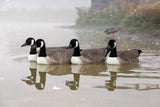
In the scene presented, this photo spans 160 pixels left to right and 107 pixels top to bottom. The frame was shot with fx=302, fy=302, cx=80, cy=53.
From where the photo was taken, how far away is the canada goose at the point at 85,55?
9406 mm

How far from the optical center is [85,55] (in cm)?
968

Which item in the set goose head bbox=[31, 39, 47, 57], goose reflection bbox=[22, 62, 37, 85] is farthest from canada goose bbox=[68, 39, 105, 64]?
goose reflection bbox=[22, 62, 37, 85]

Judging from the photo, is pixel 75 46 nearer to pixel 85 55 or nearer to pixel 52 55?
pixel 85 55

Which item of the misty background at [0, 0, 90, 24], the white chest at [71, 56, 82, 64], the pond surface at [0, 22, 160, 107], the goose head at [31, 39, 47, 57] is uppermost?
the misty background at [0, 0, 90, 24]

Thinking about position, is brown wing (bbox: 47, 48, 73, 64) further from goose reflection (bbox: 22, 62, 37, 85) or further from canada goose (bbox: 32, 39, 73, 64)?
goose reflection (bbox: 22, 62, 37, 85)

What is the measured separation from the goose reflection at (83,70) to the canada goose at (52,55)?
1.55 feet

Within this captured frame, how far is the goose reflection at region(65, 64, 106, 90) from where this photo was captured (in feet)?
23.4

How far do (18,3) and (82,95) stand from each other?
7378 centimetres

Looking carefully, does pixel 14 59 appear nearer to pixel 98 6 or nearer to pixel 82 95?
pixel 82 95

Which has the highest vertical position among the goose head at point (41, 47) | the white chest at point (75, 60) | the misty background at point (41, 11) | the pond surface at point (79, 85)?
the misty background at point (41, 11)

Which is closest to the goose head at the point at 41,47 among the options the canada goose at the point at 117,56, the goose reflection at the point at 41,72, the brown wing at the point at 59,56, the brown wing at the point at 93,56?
the brown wing at the point at 59,56

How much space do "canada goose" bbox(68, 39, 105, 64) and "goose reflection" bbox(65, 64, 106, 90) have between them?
22 cm

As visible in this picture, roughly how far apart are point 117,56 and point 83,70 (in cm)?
148

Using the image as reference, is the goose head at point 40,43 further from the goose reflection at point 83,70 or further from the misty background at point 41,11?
the misty background at point 41,11
